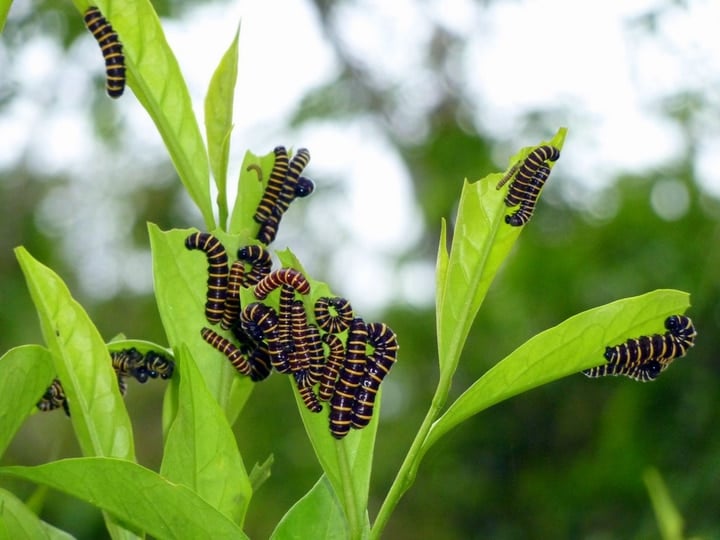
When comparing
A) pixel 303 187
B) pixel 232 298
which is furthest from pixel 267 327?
pixel 303 187

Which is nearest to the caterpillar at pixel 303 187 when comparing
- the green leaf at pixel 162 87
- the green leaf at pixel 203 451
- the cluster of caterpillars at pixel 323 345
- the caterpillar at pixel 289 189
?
the caterpillar at pixel 289 189

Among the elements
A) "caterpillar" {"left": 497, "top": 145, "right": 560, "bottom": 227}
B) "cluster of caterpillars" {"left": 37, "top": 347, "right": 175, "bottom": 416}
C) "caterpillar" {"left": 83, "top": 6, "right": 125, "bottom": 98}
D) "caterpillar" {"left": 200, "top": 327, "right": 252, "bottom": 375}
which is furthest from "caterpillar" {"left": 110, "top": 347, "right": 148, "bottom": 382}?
"caterpillar" {"left": 497, "top": 145, "right": 560, "bottom": 227}

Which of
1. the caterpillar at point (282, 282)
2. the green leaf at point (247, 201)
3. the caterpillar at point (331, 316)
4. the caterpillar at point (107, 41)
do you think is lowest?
the caterpillar at point (331, 316)

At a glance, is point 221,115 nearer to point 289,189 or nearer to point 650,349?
point 289,189

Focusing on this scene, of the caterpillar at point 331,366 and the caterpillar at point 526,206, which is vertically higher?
the caterpillar at point 526,206

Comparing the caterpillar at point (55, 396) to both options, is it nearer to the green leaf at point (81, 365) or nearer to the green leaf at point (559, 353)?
the green leaf at point (81, 365)
